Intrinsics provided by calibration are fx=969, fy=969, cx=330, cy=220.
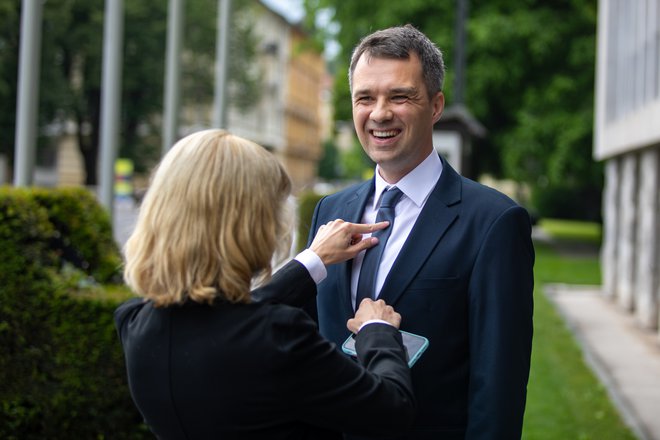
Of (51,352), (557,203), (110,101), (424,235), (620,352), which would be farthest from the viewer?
(557,203)

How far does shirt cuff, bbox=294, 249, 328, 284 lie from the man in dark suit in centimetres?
16

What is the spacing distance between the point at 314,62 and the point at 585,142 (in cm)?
7598

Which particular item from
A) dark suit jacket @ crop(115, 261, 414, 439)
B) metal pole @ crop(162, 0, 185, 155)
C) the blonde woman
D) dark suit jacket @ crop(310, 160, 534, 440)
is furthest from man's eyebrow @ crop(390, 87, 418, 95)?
metal pole @ crop(162, 0, 185, 155)

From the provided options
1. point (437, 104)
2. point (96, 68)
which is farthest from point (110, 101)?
point (96, 68)

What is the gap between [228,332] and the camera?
2.12m

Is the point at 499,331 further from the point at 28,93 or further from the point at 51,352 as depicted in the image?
the point at 28,93

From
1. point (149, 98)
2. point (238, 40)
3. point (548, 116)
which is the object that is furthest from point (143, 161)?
point (548, 116)

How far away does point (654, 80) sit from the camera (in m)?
13.8

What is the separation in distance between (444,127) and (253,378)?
10898 mm

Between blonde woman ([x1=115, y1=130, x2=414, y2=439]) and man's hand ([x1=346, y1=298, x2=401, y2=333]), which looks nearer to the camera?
blonde woman ([x1=115, y1=130, x2=414, y2=439])

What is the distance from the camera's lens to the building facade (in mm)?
13797

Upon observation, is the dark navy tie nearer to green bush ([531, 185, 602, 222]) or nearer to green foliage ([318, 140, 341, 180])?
green bush ([531, 185, 602, 222])

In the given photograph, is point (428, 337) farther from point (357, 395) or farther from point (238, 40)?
point (238, 40)

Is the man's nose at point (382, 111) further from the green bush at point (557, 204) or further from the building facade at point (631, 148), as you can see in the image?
the green bush at point (557, 204)
